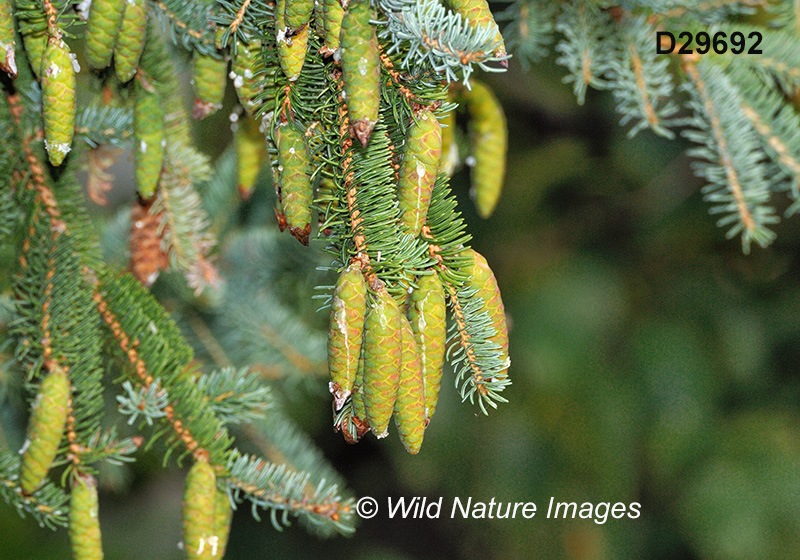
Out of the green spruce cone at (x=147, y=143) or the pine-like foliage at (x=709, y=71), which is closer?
the green spruce cone at (x=147, y=143)

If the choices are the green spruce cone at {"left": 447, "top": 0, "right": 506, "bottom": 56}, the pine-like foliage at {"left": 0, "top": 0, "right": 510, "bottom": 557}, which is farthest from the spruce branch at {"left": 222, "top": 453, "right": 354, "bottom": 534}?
the green spruce cone at {"left": 447, "top": 0, "right": 506, "bottom": 56}

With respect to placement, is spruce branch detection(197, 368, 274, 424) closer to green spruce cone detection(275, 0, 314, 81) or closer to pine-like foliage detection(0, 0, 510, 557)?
pine-like foliage detection(0, 0, 510, 557)

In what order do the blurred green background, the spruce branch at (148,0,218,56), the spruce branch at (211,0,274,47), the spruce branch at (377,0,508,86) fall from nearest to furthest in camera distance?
the spruce branch at (377,0,508,86) < the spruce branch at (211,0,274,47) < the spruce branch at (148,0,218,56) < the blurred green background

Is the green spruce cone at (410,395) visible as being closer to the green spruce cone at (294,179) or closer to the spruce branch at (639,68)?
the green spruce cone at (294,179)

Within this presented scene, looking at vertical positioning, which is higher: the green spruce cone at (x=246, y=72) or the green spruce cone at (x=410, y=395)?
the green spruce cone at (x=246, y=72)

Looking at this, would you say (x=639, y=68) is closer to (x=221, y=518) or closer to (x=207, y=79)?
(x=207, y=79)

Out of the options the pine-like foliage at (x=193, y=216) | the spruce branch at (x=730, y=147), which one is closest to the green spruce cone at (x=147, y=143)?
the pine-like foliage at (x=193, y=216)

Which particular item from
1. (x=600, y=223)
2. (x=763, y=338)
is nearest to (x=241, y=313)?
(x=600, y=223)
